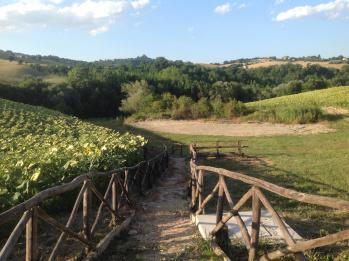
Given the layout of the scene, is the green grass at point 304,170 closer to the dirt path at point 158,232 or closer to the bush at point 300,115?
the dirt path at point 158,232

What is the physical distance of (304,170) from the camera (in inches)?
782

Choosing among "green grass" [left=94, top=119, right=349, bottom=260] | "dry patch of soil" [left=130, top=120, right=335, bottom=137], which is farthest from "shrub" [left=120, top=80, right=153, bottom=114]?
"green grass" [left=94, top=119, right=349, bottom=260]

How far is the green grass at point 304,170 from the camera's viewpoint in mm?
10555

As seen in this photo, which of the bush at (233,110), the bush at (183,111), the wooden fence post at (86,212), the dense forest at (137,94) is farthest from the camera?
the dense forest at (137,94)

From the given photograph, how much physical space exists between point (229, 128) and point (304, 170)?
25214 millimetres

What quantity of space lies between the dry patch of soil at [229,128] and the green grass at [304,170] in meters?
2.55

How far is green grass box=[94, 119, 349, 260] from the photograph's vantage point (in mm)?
10555

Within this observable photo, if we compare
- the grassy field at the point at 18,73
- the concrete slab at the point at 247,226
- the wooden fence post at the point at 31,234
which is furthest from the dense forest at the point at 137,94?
the wooden fence post at the point at 31,234

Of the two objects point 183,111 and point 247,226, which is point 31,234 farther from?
point 183,111

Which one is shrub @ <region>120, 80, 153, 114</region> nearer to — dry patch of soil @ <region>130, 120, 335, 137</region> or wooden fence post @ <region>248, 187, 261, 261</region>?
dry patch of soil @ <region>130, 120, 335, 137</region>

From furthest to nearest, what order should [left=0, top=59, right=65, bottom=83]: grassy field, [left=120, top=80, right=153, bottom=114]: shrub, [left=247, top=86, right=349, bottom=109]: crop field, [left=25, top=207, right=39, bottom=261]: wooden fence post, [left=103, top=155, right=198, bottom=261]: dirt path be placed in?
1. [left=0, top=59, right=65, bottom=83]: grassy field
2. [left=120, top=80, right=153, bottom=114]: shrub
3. [left=247, top=86, right=349, bottom=109]: crop field
4. [left=103, top=155, right=198, bottom=261]: dirt path
5. [left=25, top=207, right=39, bottom=261]: wooden fence post

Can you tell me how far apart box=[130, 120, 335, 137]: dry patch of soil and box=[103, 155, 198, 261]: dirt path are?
1113 inches

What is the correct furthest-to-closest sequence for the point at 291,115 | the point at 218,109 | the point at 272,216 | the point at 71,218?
the point at 218,109 → the point at 291,115 → the point at 71,218 → the point at 272,216

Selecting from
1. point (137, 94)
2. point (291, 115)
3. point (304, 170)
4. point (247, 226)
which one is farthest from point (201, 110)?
point (247, 226)
